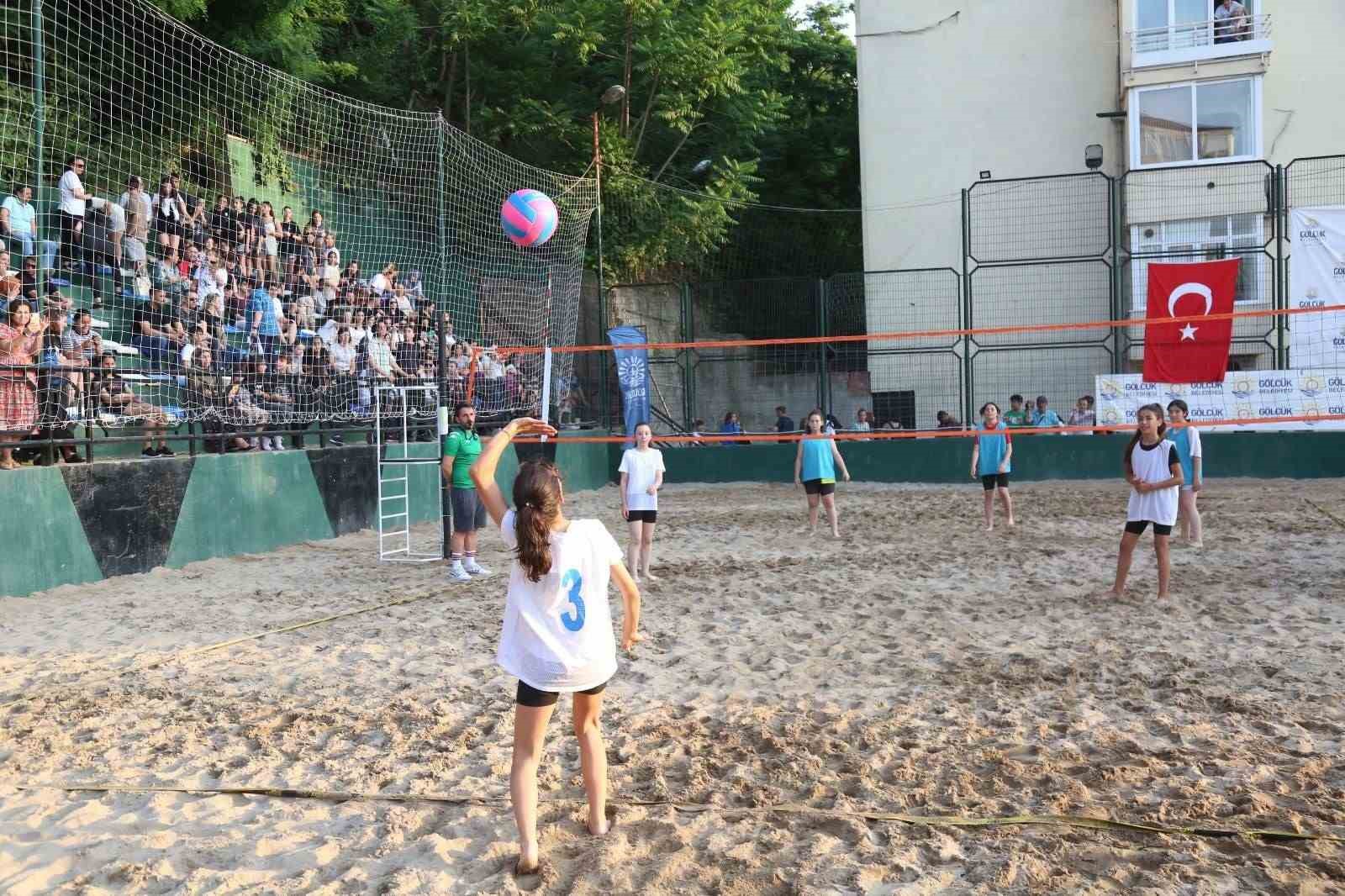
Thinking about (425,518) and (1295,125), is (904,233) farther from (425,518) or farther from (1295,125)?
(425,518)

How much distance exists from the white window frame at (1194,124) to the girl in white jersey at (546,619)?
2028cm

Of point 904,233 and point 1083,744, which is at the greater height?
point 904,233

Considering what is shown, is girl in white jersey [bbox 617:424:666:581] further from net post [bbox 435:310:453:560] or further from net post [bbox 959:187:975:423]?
net post [bbox 959:187:975:423]

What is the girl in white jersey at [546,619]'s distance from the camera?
3.45 metres

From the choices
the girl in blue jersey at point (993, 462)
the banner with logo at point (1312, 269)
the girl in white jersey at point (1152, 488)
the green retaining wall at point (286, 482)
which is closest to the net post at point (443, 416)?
the green retaining wall at point (286, 482)

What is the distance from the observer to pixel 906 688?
18.2ft

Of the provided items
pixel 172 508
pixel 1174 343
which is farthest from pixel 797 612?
pixel 1174 343

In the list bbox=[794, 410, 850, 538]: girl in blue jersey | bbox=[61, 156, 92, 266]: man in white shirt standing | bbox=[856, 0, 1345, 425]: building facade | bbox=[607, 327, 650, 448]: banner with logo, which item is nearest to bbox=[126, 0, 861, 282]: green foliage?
bbox=[856, 0, 1345, 425]: building facade

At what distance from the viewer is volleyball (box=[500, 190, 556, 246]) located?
12.0m

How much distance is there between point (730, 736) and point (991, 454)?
807 centimetres

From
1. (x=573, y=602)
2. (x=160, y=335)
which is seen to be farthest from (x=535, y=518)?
(x=160, y=335)

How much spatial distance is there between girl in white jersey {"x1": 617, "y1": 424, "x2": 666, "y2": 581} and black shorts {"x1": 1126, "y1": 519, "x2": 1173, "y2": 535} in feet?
11.3

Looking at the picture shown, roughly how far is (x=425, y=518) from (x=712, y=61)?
1214 centimetres

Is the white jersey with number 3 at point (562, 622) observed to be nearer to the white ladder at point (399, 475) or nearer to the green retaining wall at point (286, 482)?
the green retaining wall at point (286, 482)
